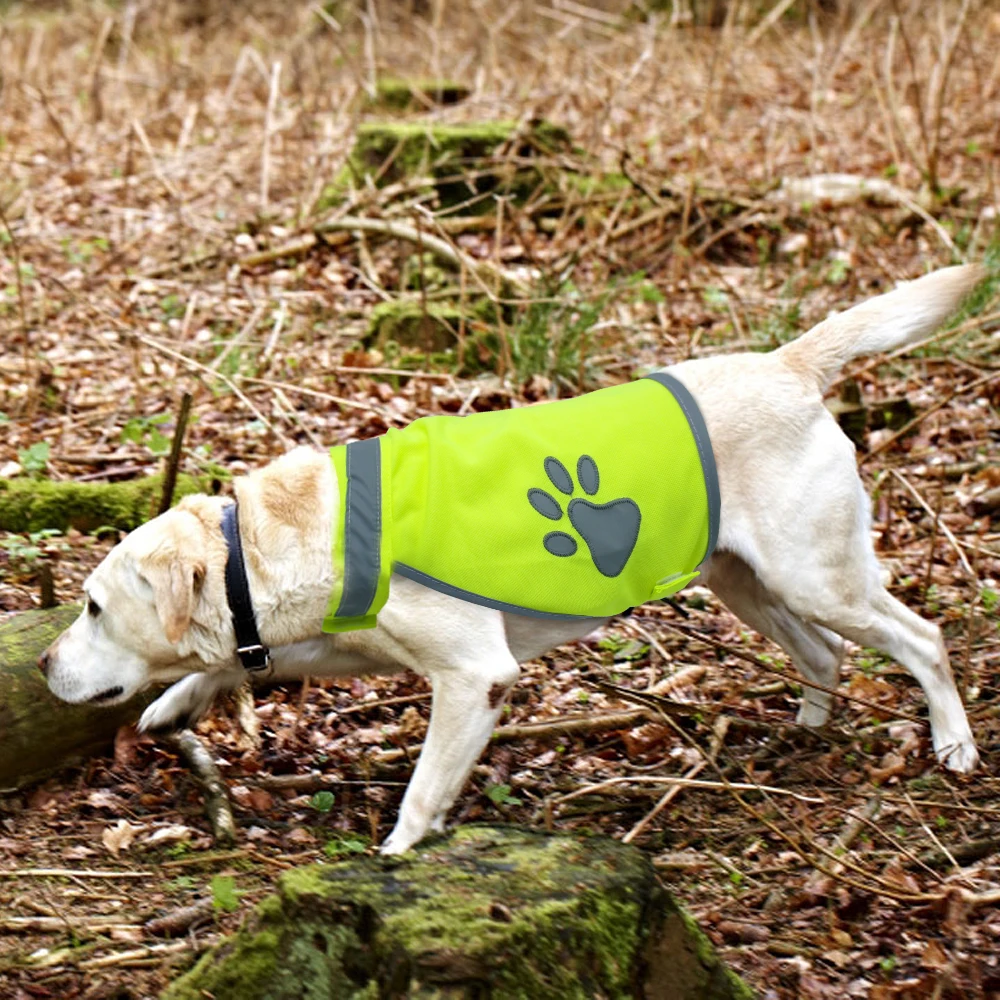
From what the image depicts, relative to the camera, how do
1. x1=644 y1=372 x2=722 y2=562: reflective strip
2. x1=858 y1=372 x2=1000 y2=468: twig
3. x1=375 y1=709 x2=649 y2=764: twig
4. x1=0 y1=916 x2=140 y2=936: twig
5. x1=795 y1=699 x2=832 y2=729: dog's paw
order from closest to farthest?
x1=0 y1=916 x2=140 y2=936: twig → x1=644 y1=372 x2=722 y2=562: reflective strip → x1=375 y1=709 x2=649 y2=764: twig → x1=795 y1=699 x2=832 y2=729: dog's paw → x1=858 y1=372 x2=1000 y2=468: twig

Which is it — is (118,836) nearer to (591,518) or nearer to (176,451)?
(176,451)

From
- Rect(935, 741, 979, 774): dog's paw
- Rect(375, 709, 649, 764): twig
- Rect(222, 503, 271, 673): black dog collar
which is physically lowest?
Rect(375, 709, 649, 764): twig

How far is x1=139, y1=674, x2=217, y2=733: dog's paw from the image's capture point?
14.2 ft

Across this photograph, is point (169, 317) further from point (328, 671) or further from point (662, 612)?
point (328, 671)

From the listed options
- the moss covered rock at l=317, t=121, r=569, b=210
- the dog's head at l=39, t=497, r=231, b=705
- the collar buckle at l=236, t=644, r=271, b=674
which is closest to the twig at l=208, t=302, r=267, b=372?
the moss covered rock at l=317, t=121, r=569, b=210

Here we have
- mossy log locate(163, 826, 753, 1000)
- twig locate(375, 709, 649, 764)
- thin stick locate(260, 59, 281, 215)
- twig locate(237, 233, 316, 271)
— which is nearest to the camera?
mossy log locate(163, 826, 753, 1000)

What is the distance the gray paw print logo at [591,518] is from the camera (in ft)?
13.3

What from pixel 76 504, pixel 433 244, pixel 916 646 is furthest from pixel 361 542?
pixel 433 244

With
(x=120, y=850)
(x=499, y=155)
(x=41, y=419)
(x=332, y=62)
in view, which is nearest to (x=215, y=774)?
(x=120, y=850)

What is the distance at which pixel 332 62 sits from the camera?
47.6ft

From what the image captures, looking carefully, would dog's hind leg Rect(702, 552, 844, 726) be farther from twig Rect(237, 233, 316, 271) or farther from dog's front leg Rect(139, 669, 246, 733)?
twig Rect(237, 233, 316, 271)

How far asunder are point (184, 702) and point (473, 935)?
2.03m

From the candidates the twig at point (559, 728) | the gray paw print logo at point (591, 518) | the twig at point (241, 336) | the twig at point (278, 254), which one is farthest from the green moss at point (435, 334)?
the gray paw print logo at point (591, 518)

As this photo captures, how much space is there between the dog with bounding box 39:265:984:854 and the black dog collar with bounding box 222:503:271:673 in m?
0.02
